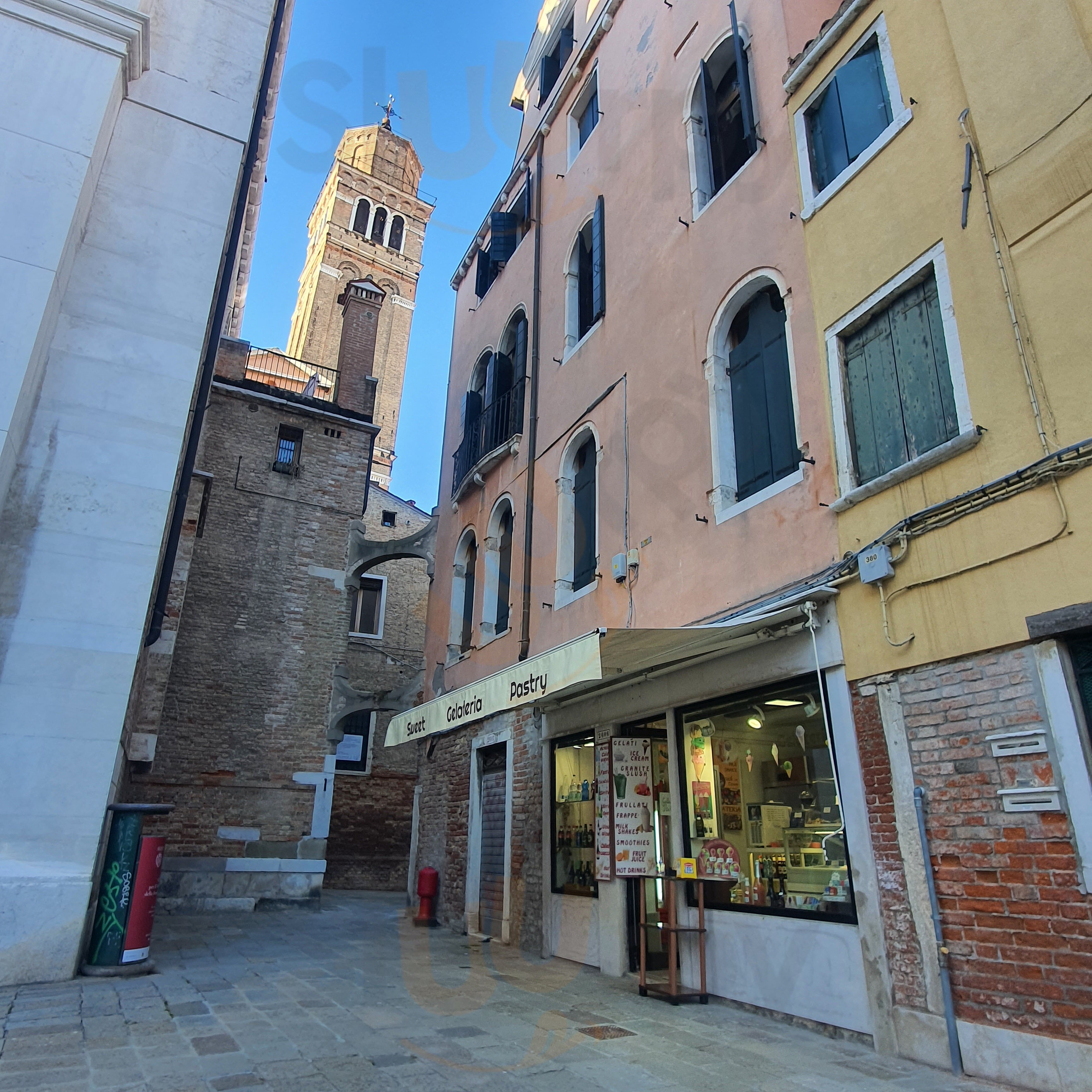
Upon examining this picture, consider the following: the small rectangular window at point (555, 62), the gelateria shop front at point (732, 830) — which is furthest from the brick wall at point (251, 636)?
the small rectangular window at point (555, 62)

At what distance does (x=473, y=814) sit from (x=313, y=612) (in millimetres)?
5649

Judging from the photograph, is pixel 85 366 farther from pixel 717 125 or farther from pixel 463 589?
pixel 717 125

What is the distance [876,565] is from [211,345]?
27.5 ft

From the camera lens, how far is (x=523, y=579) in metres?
10.0

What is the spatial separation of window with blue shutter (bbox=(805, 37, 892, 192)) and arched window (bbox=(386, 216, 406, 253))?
44712 millimetres

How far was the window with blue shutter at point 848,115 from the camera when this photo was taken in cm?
584

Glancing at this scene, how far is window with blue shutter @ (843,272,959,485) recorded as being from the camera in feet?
16.1

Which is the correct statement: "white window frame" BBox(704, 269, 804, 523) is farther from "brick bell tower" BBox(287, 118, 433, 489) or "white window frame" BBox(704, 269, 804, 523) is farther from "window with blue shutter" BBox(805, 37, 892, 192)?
"brick bell tower" BBox(287, 118, 433, 489)

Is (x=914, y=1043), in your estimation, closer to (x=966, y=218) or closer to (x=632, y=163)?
(x=966, y=218)

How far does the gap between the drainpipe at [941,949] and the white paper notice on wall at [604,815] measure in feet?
10.7

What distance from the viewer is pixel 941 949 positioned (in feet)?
13.7

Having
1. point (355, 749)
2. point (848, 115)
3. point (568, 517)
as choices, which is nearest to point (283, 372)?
point (355, 749)

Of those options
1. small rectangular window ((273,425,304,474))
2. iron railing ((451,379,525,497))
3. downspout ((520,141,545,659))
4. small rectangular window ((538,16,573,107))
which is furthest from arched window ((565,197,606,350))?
small rectangular window ((273,425,304,474))

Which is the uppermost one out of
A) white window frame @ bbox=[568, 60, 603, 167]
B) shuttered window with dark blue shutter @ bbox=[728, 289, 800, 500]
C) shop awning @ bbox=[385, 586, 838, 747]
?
white window frame @ bbox=[568, 60, 603, 167]
